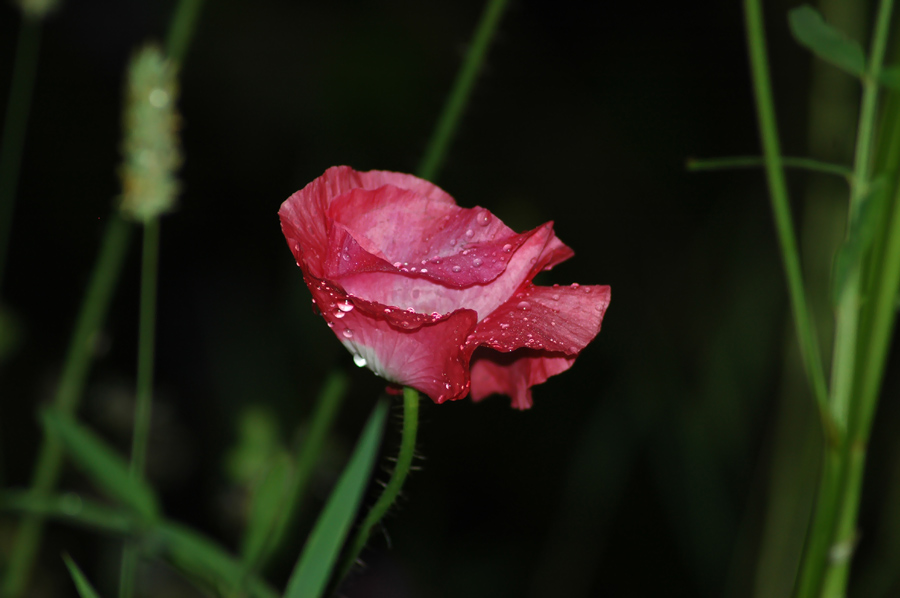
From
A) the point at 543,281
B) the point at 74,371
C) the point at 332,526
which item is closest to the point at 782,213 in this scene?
the point at 332,526

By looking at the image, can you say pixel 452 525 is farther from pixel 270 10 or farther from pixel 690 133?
pixel 270 10

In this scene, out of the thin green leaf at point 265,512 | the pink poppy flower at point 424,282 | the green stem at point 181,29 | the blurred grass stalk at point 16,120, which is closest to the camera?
the pink poppy flower at point 424,282

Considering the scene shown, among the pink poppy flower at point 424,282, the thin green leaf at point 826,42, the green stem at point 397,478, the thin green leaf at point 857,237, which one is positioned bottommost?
the green stem at point 397,478

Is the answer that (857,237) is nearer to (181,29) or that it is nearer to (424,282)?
(424,282)

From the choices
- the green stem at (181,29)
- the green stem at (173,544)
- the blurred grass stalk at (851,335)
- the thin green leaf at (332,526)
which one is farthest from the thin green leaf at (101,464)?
the blurred grass stalk at (851,335)

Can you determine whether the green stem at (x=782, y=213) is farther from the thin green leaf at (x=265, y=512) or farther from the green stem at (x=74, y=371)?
the green stem at (x=74, y=371)

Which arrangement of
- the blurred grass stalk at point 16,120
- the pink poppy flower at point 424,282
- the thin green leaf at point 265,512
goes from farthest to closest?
the blurred grass stalk at point 16,120 → the thin green leaf at point 265,512 → the pink poppy flower at point 424,282

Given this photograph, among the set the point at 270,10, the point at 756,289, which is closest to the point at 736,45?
the point at 756,289
